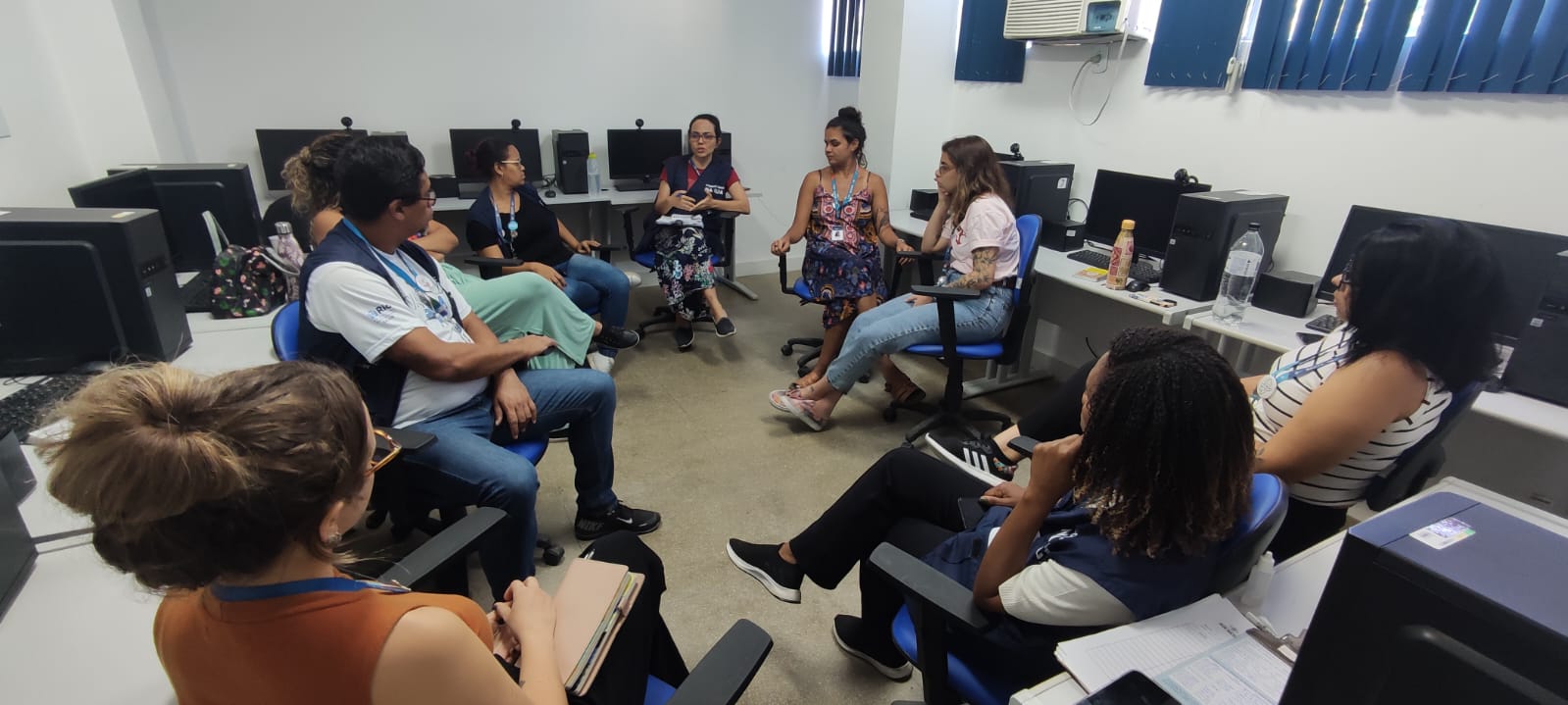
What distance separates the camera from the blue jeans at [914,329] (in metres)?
2.73

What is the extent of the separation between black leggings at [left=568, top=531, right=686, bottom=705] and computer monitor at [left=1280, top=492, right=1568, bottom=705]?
35.3 inches

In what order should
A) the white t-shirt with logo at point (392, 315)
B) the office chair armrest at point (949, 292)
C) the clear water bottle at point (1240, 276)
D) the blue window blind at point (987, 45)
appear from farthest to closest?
1. the blue window blind at point (987, 45)
2. the office chair armrest at point (949, 292)
3. the clear water bottle at point (1240, 276)
4. the white t-shirt with logo at point (392, 315)

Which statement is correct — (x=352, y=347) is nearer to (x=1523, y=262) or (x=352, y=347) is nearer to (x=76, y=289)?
(x=76, y=289)

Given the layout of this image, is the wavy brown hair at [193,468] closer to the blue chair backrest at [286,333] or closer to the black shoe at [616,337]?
the blue chair backrest at [286,333]

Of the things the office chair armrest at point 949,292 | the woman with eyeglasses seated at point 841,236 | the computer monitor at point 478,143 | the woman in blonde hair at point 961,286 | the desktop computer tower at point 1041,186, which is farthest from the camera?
the computer monitor at point 478,143

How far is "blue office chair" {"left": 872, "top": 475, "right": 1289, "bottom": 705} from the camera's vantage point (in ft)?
3.54

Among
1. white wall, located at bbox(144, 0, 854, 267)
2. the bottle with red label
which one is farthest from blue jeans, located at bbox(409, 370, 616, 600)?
white wall, located at bbox(144, 0, 854, 267)

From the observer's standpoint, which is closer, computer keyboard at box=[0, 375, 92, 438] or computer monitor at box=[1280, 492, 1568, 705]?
computer monitor at box=[1280, 492, 1568, 705]

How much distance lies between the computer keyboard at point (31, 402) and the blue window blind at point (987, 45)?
3.75m

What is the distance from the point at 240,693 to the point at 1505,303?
2.15 meters

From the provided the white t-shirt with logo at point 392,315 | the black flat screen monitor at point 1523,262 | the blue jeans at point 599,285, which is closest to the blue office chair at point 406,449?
the white t-shirt with logo at point 392,315

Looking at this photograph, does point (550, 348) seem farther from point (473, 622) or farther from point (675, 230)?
point (675, 230)

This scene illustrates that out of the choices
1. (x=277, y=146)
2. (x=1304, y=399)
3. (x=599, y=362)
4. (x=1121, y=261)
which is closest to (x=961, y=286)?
(x=1121, y=261)

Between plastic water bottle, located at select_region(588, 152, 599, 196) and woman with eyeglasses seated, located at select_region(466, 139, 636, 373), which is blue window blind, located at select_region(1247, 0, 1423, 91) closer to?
woman with eyeglasses seated, located at select_region(466, 139, 636, 373)
